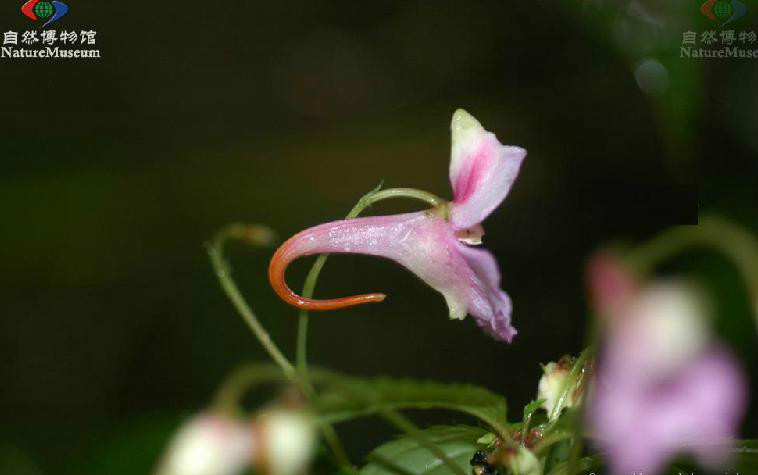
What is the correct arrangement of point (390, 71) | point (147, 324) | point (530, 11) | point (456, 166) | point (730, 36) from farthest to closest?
point (390, 71) < point (147, 324) < point (530, 11) < point (730, 36) < point (456, 166)

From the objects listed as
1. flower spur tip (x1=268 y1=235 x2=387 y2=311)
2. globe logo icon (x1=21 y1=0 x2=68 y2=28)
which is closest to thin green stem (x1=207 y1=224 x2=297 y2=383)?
flower spur tip (x1=268 y1=235 x2=387 y2=311)

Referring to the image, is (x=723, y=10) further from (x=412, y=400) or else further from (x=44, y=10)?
(x=44, y=10)

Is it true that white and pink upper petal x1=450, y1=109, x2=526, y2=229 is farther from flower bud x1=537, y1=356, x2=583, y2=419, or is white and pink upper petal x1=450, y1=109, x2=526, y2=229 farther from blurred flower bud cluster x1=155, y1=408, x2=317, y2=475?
blurred flower bud cluster x1=155, y1=408, x2=317, y2=475

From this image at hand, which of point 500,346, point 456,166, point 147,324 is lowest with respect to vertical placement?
point 500,346

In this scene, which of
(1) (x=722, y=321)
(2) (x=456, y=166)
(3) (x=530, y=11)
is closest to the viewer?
(2) (x=456, y=166)

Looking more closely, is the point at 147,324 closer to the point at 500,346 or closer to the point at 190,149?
the point at 190,149

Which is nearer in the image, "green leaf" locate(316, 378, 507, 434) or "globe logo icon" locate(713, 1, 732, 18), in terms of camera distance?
"green leaf" locate(316, 378, 507, 434)

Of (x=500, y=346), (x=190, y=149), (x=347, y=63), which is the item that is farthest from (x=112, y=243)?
(x=500, y=346)

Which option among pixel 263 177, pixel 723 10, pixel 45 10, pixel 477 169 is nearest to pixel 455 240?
pixel 477 169
